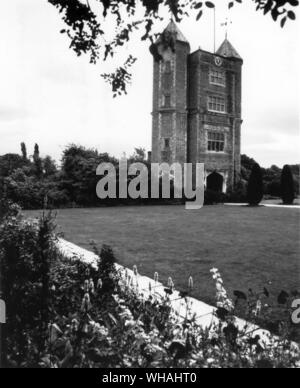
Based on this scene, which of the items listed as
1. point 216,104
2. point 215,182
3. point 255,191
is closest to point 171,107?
point 216,104

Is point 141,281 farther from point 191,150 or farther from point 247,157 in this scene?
point 247,157

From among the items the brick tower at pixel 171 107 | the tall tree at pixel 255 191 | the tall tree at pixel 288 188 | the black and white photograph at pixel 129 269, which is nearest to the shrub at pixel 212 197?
the tall tree at pixel 255 191

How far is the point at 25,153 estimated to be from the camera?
2299 inches

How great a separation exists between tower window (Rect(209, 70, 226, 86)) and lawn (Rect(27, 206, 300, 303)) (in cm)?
2086

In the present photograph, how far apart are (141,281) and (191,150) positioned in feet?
85.6

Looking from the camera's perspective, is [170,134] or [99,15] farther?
[170,134]

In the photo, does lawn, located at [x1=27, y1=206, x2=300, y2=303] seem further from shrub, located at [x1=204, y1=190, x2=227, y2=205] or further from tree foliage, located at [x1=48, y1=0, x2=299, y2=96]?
shrub, located at [x1=204, y1=190, x2=227, y2=205]

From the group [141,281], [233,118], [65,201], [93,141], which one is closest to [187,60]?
[233,118]

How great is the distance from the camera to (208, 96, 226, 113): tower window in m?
31.5

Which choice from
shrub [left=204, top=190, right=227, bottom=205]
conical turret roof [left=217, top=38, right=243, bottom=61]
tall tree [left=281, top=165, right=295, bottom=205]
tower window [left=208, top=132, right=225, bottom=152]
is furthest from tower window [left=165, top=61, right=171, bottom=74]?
tall tree [left=281, top=165, right=295, bottom=205]

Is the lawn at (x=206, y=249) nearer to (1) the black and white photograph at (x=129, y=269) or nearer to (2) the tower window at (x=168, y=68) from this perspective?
(1) the black and white photograph at (x=129, y=269)

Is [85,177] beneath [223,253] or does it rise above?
above

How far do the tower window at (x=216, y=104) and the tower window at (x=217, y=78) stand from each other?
1.46m

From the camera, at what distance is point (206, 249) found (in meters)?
8.67
